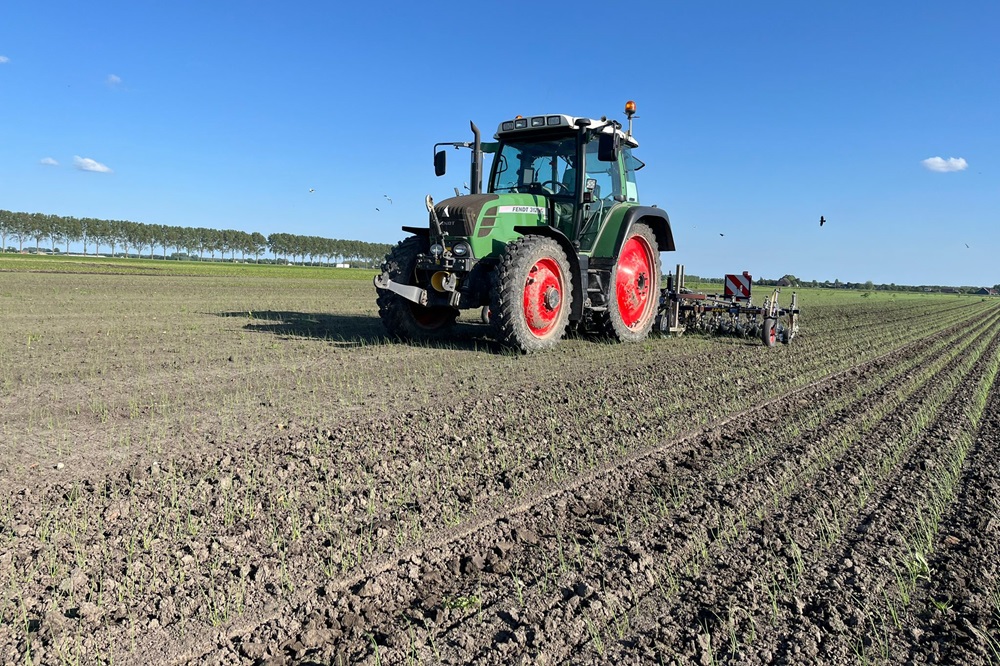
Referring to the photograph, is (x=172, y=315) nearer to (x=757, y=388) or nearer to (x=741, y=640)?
(x=757, y=388)

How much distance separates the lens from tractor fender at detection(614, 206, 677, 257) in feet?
29.3

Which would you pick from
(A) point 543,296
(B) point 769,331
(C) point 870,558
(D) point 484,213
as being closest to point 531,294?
(A) point 543,296

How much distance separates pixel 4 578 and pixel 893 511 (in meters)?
4.12

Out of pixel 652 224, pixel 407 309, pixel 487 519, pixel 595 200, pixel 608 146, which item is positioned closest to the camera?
pixel 487 519

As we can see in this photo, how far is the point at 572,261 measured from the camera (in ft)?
28.3

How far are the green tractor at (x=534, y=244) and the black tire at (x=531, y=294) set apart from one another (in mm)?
13

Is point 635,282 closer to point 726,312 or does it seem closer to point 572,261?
point 572,261

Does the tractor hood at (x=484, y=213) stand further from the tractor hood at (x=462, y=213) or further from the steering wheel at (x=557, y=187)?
the steering wheel at (x=557, y=187)

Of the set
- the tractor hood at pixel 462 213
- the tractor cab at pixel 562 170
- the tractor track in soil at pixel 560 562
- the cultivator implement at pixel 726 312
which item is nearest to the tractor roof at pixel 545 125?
the tractor cab at pixel 562 170

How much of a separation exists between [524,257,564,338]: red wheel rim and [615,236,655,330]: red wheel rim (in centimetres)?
133

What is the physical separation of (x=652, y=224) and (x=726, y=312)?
6.89 ft

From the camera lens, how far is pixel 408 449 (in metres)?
4.39

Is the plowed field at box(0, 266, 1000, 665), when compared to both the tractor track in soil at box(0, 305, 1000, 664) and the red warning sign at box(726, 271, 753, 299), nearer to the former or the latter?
the tractor track in soil at box(0, 305, 1000, 664)

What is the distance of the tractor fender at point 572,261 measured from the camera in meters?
8.46
